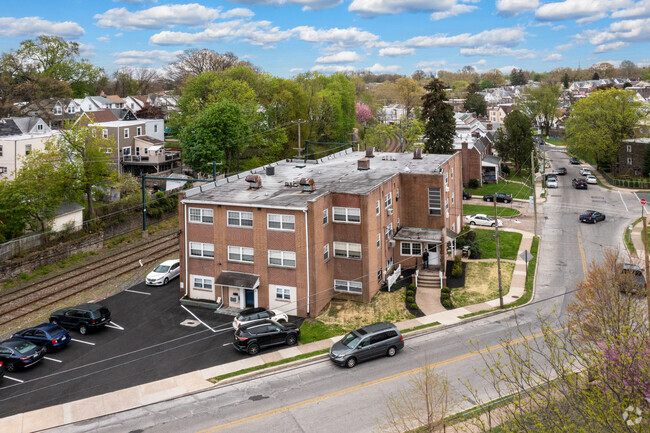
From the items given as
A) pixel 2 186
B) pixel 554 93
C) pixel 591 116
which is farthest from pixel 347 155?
pixel 554 93

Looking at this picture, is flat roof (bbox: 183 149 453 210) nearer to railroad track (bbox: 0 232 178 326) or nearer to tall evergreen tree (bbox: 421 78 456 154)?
railroad track (bbox: 0 232 178 326)

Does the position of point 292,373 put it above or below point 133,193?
below

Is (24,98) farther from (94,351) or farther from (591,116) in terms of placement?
(591,116)

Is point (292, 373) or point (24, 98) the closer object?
point (292, 373)

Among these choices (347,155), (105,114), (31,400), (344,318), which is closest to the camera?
(31,400)

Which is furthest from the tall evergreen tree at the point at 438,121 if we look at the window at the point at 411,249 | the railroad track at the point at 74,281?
the railroad track at the point at 74,281
